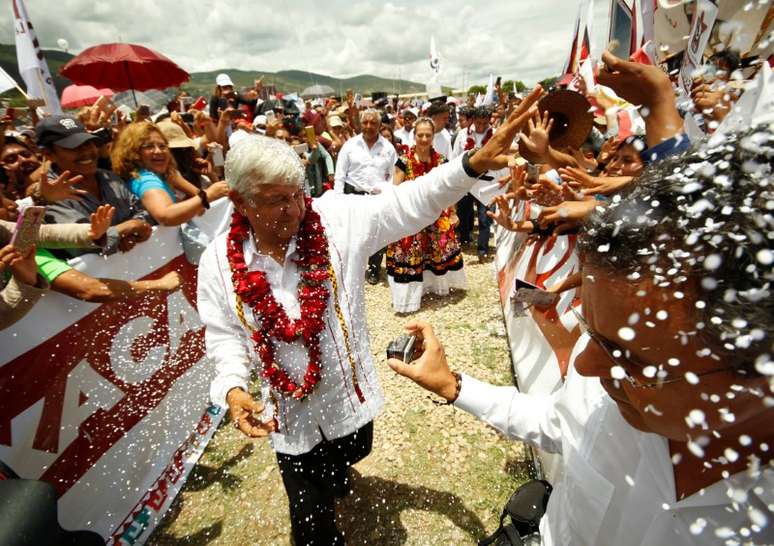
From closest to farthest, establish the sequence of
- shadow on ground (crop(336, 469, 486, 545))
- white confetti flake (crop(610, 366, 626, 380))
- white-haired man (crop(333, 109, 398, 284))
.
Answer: white confetti flake (crop(610, 366, 626, 380)) < shadow on ground (crop(336, 469, 486, 545)) < white-haired man (crop(333, 109, 398, 284))

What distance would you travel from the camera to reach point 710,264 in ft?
2.39

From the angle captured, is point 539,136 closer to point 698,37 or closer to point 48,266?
point 698,37

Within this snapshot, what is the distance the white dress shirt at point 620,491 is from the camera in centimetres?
93

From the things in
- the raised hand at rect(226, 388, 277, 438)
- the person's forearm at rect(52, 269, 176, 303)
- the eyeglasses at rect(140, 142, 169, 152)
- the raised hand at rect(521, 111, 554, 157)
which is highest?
the raised hand at rect(521, 111, 554, 157)

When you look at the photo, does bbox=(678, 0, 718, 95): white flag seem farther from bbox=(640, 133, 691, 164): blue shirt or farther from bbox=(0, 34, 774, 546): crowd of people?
bbox=(640, 133, 691, 164): blue shirt

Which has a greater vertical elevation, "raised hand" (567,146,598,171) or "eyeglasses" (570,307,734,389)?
"raised hand" (567,146,598,171)

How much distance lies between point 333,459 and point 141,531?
5.22 feet

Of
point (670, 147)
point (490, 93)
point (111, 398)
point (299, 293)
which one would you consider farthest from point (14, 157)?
point (490, 93)

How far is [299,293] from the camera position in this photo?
1895 millimetres

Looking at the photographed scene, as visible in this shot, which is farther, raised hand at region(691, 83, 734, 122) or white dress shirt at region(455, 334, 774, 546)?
raised hand at region(691, 83, 734, 122)

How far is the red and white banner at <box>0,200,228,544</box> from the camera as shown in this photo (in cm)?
219

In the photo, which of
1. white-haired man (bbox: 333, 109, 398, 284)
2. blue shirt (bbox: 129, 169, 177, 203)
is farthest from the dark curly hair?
white-haired man (bbox: 333, 109, 398, 284)

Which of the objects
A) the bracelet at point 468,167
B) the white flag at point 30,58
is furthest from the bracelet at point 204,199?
the white flag at point 30,58

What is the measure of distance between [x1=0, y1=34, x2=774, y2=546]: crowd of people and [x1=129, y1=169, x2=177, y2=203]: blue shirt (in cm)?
2
